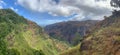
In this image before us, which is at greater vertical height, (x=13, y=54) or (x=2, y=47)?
(x=2, y=47)

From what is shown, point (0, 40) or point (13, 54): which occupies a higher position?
point (0, 40)

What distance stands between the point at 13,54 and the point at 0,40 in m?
42.1

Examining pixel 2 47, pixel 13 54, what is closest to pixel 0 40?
pixel 2 47

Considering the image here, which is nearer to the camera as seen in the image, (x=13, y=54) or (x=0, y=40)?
(x=0, y=40)

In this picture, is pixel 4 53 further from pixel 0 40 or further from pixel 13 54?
pixel 13 54

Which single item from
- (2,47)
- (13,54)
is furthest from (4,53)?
(13,54)

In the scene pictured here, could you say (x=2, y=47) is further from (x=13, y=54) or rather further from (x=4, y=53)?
(x=13, y=54)

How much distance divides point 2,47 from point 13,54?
4263cm

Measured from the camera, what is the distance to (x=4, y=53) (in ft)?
423

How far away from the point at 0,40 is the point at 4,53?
21.1 ft

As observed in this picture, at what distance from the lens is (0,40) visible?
128 metres

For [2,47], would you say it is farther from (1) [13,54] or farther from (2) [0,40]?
(1) [13,54]

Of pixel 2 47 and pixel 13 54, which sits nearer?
pixel 2 47

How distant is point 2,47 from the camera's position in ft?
417
